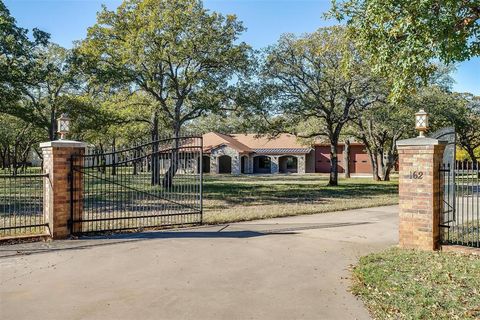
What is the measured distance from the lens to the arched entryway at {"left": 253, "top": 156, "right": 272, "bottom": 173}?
47781 millimetres

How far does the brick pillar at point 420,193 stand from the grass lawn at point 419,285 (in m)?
0.46

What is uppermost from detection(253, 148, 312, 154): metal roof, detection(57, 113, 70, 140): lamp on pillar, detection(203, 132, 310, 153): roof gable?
detection(203, 132, 310, 153): roof gable

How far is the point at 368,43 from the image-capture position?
8.62 metres

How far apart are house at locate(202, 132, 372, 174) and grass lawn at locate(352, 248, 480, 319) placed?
3797 centimetres

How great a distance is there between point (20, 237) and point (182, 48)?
12.8 metres

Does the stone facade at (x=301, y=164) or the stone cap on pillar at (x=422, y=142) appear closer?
the stone cap on pillar at (x=422, y=142)

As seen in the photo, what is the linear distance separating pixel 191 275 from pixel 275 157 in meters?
41.5

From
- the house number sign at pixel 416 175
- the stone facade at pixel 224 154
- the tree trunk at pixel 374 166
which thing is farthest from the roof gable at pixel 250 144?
the house number sign at pixel 416 175

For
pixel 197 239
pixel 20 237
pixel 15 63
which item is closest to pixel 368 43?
pixel 197 239

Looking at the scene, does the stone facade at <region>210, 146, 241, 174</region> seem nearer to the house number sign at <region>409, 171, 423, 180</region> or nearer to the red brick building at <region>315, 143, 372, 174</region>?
the red brick building at <region>315, 143, 372, 174</region>

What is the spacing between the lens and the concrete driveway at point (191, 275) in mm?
4531

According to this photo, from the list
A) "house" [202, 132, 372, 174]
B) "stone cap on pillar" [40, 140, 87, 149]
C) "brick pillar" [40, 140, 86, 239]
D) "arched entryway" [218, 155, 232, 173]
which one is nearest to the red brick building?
"house" [202, 132, 372, 174]

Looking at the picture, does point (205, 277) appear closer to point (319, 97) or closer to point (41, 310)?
point (41, 310)

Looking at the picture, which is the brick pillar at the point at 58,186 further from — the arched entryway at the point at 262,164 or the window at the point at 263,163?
the window at the point at 263,163
